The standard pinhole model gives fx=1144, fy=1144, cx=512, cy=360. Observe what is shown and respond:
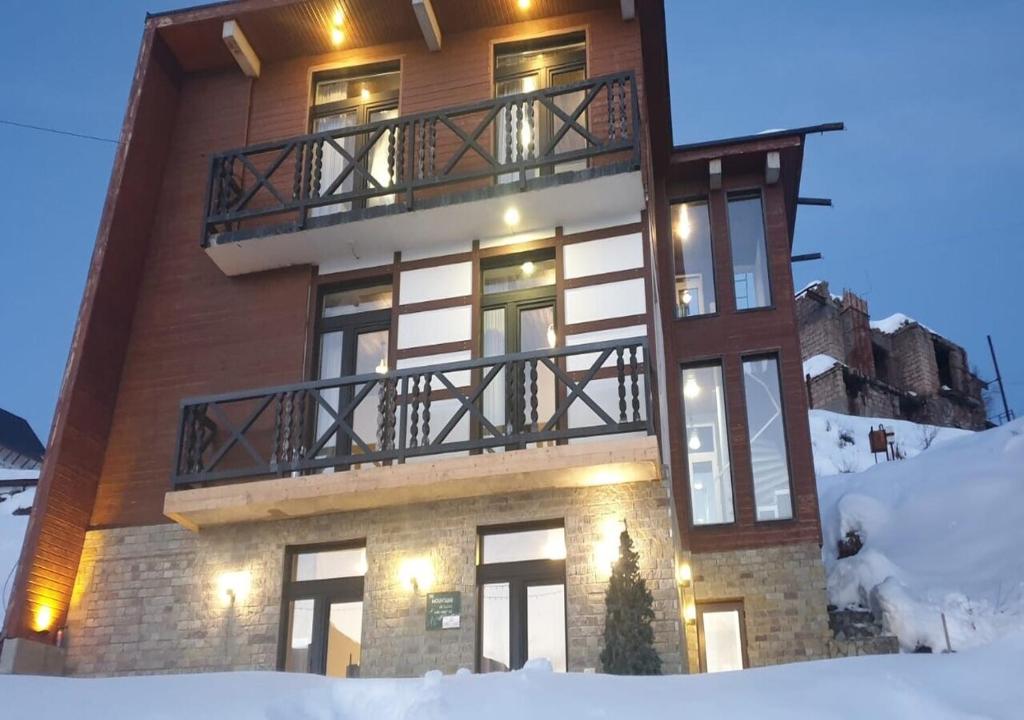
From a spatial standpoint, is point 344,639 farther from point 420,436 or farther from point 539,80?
point 539,80

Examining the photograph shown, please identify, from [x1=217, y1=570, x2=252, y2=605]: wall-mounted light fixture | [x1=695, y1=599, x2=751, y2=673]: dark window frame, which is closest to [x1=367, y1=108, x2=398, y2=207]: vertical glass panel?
[x1=217, y1=570, x2=252, y2=605]: wall-mounted light fixture

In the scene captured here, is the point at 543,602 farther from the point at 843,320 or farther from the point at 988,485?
the point at 843,320

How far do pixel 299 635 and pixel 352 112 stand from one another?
5557 millimetres

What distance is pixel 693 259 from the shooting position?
1375 centimetres

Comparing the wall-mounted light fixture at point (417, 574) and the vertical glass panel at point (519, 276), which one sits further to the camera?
the vertical glass panel at point (519, 276)

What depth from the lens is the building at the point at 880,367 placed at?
3206 centimetres

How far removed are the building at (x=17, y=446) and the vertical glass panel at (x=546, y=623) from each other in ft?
111

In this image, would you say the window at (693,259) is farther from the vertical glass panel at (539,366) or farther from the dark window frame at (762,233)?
the vertical glass panel at (539,366)

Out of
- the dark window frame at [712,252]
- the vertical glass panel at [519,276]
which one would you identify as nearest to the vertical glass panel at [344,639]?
the vertical glass panel at [519,276]

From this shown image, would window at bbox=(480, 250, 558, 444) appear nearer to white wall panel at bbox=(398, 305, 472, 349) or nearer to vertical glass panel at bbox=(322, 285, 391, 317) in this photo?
white wall panel at bbox=(398, 305, 472, 349)

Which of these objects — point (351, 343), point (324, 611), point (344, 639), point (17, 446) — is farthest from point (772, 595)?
point (17, 446)

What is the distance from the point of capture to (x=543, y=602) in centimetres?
954

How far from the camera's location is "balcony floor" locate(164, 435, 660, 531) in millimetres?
9305

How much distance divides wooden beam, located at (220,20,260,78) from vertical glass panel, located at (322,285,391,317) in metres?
2.82
